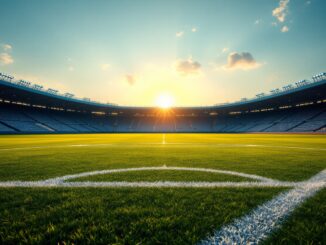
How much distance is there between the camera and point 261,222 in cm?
163

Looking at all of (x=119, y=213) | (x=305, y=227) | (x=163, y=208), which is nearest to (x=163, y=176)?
(x=163, y=208)

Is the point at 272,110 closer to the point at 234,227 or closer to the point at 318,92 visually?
the point at 318,92

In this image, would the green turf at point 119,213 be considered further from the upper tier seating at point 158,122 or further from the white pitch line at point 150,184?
the upper tier seating at point 158,122

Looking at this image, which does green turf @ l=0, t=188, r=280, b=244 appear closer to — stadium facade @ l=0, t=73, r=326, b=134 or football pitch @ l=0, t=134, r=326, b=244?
football pitch @ l=0, t=134, r=326, b=244

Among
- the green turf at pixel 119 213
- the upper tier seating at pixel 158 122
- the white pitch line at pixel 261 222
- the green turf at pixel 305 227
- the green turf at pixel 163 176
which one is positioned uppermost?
the upper tier seating at pixel 158 122

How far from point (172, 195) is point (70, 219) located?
3.97 feet

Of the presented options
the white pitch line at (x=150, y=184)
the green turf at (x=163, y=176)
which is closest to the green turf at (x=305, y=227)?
the white pitch line at (x=150, y=184)

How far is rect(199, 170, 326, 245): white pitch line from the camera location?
139cm

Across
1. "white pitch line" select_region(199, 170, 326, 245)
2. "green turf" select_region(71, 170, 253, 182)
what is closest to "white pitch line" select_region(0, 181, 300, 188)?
"green turf" select_region(71, 170, 253, 182)

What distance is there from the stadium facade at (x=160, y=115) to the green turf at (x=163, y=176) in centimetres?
3581

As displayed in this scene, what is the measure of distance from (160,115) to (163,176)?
65.8 m

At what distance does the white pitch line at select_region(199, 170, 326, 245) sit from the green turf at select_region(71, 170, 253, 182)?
0.86m

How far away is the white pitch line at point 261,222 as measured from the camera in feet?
4.55

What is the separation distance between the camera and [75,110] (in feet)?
183
